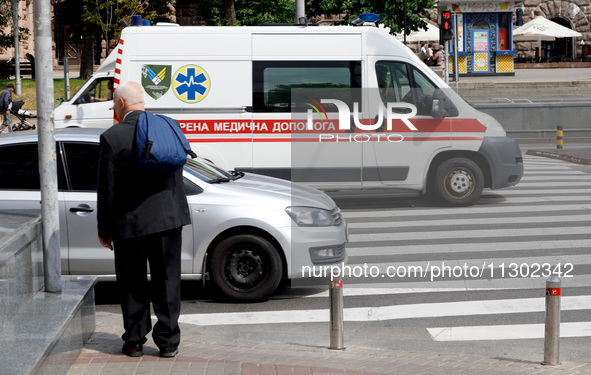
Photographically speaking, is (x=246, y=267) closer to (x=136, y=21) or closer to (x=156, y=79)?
(x=156, y=79)

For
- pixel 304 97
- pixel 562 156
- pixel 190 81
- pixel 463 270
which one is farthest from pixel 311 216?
pixel 562 156

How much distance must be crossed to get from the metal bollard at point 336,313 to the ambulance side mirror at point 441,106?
7.33 m

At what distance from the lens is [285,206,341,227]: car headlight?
771cm

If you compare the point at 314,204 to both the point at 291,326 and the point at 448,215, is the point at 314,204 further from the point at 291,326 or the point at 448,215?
the point at 448,215

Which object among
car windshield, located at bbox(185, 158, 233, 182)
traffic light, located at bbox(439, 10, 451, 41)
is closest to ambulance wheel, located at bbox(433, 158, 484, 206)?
car windshield, located at bbox(185, 158, 233, 182)

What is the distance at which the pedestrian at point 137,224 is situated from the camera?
210 inches

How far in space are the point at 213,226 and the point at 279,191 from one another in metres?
0.75

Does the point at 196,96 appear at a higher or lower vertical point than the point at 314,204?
higher

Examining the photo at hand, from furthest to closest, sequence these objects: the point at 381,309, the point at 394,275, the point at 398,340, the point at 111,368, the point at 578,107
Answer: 1. the point at 578,107
2. the point at 394,275
3. the point at 381,309
4. the point at 398,340
5. the point at 111,368

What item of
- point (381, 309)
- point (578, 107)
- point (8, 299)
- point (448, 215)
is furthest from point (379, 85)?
point (578, 107)

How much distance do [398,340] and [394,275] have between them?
224cm

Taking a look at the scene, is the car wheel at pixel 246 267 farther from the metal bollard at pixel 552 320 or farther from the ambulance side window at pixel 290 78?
the ambulance side window at pixel 290 78

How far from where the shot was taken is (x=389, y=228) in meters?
11.6

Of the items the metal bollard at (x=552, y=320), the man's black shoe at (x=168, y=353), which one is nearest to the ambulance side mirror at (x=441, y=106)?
the metal bollard at (x=552, y=320)
